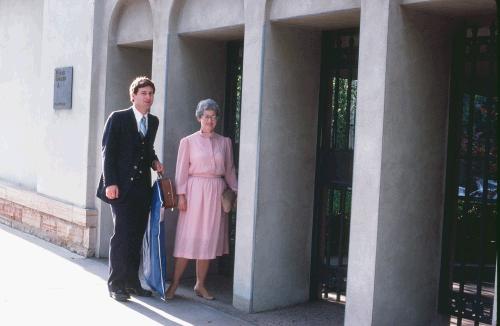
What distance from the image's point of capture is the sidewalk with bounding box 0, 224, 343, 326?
5.97 meters

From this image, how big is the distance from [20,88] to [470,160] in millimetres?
7926

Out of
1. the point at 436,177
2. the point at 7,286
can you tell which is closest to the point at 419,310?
the point at 436,177

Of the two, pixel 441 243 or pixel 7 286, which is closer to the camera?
pixel 441 243

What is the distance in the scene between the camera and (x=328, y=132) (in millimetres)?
6648

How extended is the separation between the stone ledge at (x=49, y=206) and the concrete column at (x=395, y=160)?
13.9 ft

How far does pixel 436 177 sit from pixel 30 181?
23.3 ft

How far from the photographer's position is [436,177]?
5.61 meters

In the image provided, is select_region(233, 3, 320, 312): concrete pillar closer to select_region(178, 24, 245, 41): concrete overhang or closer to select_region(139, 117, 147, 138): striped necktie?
select_region(178, 24, 245, 41): concrete overhang

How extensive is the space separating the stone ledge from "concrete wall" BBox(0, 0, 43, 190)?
0.83ft

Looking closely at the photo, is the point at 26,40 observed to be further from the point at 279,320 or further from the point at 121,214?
the point at 279,320

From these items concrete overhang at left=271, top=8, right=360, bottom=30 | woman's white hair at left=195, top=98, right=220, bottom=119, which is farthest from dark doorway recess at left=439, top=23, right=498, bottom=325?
woman's white hair at left=195, top=98, right=220, bottom=119

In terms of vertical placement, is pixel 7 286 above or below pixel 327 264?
below

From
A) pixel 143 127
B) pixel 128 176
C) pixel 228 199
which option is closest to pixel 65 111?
pixel 143 127

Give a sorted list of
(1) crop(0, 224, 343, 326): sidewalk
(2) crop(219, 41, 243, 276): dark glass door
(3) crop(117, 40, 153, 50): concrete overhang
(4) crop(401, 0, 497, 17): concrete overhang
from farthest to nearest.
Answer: (3) crop(117, 40, 153, 50): concrete overhang < (2) crop(219, 41, 243, 276): dark glass door < (1) crop(0, 224, 343, 326): sidewalk < (4) crop(401, 0, 497, 17): concrete overhang
